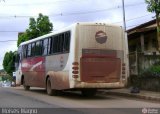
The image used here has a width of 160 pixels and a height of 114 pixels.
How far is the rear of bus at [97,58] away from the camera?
19016 millimetres

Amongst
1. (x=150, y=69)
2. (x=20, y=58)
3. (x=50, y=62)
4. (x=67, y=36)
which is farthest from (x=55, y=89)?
(x=20, y=58)

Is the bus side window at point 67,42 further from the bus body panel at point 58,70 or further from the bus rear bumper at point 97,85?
the bus rear bumper at point 97,85

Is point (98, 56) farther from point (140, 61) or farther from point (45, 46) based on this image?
point (140, 61)

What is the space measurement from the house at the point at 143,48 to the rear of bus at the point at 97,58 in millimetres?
5020

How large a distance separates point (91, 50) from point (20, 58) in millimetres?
9795

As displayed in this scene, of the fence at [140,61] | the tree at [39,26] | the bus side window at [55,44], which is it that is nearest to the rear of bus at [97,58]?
the bus side window at [55,44]

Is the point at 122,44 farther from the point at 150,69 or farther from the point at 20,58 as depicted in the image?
the point at 20,58

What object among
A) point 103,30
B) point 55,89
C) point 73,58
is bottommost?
point 55,89

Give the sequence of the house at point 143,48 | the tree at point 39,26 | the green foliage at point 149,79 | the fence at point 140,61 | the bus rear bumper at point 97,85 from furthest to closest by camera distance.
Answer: the tree at point 39,26, the house at point 143,48, the fence at point 140,61, the green foliage at point 149,79, the bus rear bumper at point 97,85

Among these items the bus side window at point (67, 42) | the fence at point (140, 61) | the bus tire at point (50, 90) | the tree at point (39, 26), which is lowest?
the bus tire at point (50, 90)

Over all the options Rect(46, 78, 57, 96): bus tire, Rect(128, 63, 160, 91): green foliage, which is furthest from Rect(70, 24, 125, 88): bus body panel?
Rect(46, 78, 57, 96): bus tire

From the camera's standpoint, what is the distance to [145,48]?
1261 inches

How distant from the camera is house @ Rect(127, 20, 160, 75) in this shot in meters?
24.6

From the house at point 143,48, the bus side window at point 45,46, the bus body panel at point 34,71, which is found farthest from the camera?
the house at point 143,48
